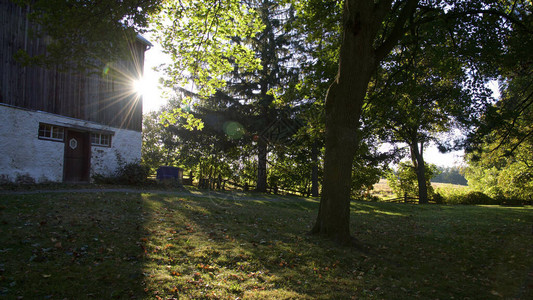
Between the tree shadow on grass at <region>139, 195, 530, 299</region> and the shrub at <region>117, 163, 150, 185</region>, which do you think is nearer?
the tree shadow on grass at <region>139, 195, 530, 299</region>

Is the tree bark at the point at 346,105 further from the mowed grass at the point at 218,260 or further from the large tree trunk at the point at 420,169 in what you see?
the large tree trunk at the point at 420,169

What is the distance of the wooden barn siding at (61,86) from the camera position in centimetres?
1237

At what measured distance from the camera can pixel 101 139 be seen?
1656cm

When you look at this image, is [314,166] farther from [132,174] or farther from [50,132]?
[50,132]

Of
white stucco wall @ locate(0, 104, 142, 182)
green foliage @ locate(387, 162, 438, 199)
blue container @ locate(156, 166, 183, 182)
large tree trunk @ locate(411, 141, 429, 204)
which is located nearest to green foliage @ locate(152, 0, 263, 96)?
white stucco wall @ locate(0, 104, 142, 182)

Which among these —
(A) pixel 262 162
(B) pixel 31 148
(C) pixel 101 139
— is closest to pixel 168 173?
(C) pixel 101 139

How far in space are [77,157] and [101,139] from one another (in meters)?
1.59

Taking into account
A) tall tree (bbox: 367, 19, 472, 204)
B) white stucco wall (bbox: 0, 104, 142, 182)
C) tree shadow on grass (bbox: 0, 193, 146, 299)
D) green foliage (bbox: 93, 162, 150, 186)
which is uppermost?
tall tree (bbox: 367, 19, 472, 204)

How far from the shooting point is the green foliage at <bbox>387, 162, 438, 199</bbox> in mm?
29047

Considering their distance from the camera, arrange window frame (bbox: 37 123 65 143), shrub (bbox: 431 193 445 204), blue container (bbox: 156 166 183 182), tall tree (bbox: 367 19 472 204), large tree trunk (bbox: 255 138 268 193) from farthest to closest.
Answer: shrub (bbox: 431 193 445 204) → large tree trunk (bbox: 255 138 268 193) → blue container (bbox: 156 166 183 182) → window frame (bbox: 37 123 65 143) → tall tree (bbox: 367 19 472 204)

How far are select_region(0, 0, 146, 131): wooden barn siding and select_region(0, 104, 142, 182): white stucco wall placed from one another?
0.40m

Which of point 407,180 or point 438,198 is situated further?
point 407,180

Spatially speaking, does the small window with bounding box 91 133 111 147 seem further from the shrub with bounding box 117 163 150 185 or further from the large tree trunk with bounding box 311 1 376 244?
the large tree trunk with bounding box 311 1 376 244

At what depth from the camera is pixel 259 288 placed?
4.48m
